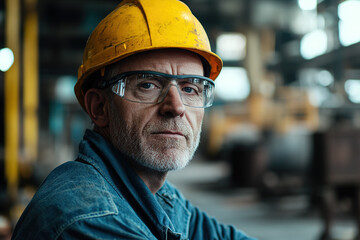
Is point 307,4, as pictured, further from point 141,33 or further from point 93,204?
point 93,204

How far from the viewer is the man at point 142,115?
1126 mm

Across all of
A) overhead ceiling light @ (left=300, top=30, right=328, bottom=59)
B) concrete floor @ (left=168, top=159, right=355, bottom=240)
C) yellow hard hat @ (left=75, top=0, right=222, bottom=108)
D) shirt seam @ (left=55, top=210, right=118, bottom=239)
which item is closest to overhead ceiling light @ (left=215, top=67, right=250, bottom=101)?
overhead ceiling light @ (left=300, top=30, right=328, bottom=59)

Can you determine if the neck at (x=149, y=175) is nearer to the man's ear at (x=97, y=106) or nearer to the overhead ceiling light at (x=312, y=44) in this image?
the man's ear at (x=97, y=106)

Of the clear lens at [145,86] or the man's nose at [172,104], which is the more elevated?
the clear lens at [145,86]

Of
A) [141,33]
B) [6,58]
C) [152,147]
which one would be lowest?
[152,147]

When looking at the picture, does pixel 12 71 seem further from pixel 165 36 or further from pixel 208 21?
pixel 165 36

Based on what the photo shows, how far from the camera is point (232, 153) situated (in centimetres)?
840

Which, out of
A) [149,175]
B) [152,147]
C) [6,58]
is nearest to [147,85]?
[152,147]

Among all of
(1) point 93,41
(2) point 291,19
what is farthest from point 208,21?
(1) point 93,41

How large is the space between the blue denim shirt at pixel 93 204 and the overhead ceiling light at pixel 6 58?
4.70m

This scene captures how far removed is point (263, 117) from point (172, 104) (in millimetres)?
7229

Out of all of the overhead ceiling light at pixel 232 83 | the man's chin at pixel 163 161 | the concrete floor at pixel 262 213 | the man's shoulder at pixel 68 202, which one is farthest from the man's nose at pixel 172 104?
the overhead ceiling light at pixel 232 83

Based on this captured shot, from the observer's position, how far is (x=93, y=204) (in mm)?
955

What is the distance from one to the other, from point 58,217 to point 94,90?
0.69 meters
